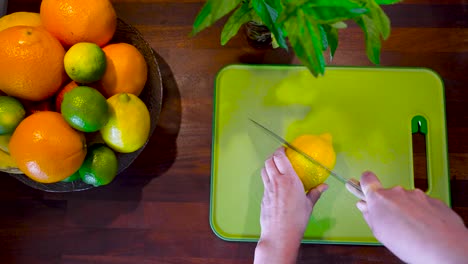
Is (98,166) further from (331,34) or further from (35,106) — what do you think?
(331,34)

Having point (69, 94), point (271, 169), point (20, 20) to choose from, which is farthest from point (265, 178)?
point (20, 20)

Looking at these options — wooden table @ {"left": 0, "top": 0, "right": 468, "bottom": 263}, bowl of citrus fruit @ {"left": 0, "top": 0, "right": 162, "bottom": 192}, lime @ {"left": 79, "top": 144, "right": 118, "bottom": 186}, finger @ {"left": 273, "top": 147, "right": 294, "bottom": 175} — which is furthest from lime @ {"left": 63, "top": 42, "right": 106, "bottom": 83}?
finger @ {"left": 273, "top": 147, "right": 294, "bottom": 175}

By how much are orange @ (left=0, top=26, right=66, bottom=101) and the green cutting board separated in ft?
1.03

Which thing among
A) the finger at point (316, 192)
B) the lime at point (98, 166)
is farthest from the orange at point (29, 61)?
the finger at point (316, 192)

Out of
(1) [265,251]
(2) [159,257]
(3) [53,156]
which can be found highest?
(3) [53,156]

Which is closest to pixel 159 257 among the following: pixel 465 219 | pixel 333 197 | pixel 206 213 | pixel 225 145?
pixel 206 213

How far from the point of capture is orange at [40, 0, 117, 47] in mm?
673

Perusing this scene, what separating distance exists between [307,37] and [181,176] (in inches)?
17.1

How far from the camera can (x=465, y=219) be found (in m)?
0.84

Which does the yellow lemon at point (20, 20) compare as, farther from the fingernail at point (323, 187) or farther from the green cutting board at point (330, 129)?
the fingernail at point (323, 187)

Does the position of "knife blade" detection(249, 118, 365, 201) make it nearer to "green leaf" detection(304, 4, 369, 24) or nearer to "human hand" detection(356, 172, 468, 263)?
"human hand" detection(356, 172, 468, 263)

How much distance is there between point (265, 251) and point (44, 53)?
0.48m

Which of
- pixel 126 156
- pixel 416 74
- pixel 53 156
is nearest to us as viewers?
pixel 53 156

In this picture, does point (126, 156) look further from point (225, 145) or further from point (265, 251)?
point (265, 251)
